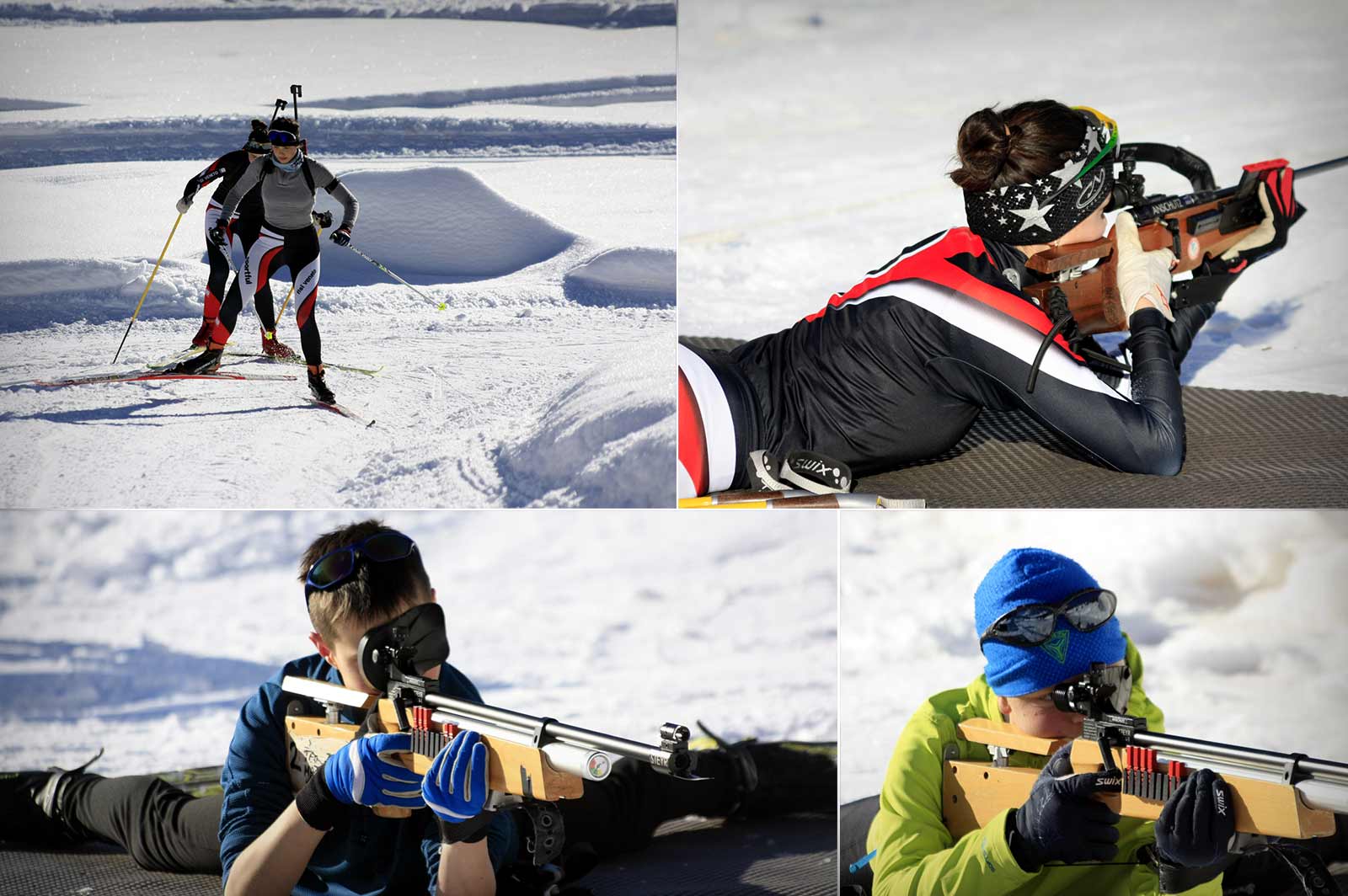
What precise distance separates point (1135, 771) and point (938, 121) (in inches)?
57.9

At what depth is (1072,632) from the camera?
2.17 meters

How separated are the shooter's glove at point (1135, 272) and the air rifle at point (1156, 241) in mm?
15

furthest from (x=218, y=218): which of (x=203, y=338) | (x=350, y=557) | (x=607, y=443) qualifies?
(x=607, y=443)

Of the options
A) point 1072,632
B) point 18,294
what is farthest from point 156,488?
point 1072,632

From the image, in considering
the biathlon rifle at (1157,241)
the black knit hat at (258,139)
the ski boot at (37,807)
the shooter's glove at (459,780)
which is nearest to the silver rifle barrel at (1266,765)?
the biathlon rifle at (1157,241)

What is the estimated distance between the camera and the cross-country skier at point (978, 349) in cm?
248

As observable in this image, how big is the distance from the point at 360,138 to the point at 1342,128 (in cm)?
213

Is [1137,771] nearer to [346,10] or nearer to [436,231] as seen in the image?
[436,231]

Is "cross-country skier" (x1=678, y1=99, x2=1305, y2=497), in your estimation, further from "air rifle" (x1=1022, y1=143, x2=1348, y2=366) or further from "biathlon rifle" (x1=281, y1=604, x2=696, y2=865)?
"biathlon rifle" (x1=281, y1=604, x2=696, y2=865)

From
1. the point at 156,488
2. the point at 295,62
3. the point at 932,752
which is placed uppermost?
the point at 295,62

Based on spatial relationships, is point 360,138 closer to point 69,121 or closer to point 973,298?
point 69,121

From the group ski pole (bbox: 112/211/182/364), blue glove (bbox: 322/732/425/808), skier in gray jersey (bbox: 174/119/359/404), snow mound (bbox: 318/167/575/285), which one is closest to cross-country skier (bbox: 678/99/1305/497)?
snow mound (bbox: 318/167/575/285)

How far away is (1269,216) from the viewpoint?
2674mm

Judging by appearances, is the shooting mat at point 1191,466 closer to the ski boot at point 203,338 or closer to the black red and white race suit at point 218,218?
the black red and white race suit at point 218,218
